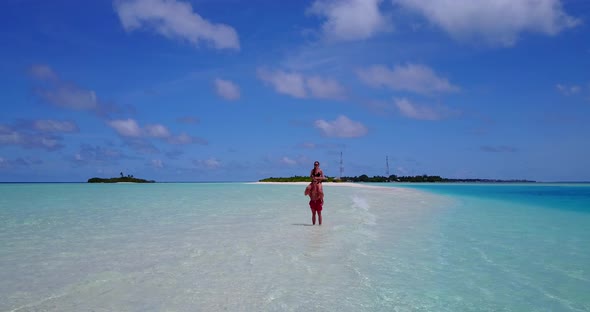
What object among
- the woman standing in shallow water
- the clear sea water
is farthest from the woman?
the clear sea water

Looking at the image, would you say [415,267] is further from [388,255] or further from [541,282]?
[541,282]

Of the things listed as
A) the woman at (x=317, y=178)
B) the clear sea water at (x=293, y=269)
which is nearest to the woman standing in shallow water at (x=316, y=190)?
the woman at (x=317, y=178)

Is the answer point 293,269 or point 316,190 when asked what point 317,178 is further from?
point 293,269

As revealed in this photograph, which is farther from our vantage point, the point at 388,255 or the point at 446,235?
the point at 446,235

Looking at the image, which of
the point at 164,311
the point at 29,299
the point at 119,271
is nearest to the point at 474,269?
the point at 164,311

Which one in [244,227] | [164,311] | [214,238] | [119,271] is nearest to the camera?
[164,311]

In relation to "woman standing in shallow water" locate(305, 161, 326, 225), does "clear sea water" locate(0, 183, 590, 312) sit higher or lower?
lower

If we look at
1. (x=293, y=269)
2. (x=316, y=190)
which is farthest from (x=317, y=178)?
(x=293, y=269)

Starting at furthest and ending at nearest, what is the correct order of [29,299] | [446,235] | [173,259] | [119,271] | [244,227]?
[244,227]
[446,235]
[173,259]
[119,271]
[29,299]

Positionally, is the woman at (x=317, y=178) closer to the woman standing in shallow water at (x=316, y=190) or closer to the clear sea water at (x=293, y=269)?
the woman standing in shallow water at (x=316, y=190)

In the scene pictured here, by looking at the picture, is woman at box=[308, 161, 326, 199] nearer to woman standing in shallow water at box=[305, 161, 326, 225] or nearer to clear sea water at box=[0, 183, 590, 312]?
woman standing in shallow water at box=[305, 161, 326, 225]

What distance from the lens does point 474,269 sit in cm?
701

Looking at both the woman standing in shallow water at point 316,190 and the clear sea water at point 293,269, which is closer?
the clear sea water at point 293,269

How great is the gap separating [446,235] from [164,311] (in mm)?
8111
